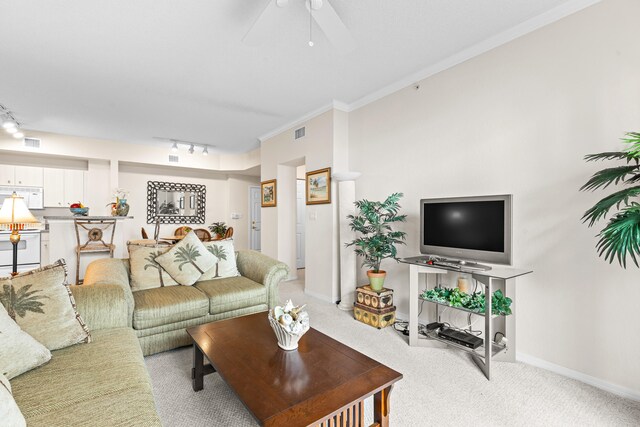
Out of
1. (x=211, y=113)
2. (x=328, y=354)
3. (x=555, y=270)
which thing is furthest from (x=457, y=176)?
(x=211, y=113)

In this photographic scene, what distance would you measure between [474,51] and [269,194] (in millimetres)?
3628

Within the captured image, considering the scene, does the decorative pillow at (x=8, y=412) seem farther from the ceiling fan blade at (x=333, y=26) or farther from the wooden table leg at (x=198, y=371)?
the ceiling fan blade at (x=333, y=26)

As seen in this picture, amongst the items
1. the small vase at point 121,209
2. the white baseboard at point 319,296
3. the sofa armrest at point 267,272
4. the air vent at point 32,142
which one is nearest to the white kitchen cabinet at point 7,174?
the air vent at point 32,142

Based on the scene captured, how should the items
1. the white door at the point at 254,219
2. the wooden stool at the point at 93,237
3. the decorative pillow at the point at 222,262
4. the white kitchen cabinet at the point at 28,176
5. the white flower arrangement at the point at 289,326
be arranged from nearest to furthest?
1. the white flower arrangement at the point at 289,326
2. the decorative pillow at the point at 222,262
3. the wooden stool at the point at 93,237
4. the white kitchen cabinet at the point at 28,176
5. the white door at the point at 254,219

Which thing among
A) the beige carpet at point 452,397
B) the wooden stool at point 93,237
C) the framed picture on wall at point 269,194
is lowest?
the beige carpet at point 452,397

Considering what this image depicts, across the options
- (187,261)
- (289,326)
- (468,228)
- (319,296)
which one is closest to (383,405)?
(289,326)

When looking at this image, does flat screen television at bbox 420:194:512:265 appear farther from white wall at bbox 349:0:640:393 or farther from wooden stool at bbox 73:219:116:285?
wooden stool at bbox 73:219:116:285

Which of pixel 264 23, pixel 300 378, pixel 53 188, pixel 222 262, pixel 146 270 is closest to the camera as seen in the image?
pixel 300 378

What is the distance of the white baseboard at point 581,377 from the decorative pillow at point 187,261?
2.93 m

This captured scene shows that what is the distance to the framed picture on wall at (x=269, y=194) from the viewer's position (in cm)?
512

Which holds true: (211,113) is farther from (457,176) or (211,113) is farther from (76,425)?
(76,425)

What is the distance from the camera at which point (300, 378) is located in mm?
1396

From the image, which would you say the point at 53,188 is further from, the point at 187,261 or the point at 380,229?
the point at 380,229

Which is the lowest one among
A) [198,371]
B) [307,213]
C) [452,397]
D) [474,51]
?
[452,397]
